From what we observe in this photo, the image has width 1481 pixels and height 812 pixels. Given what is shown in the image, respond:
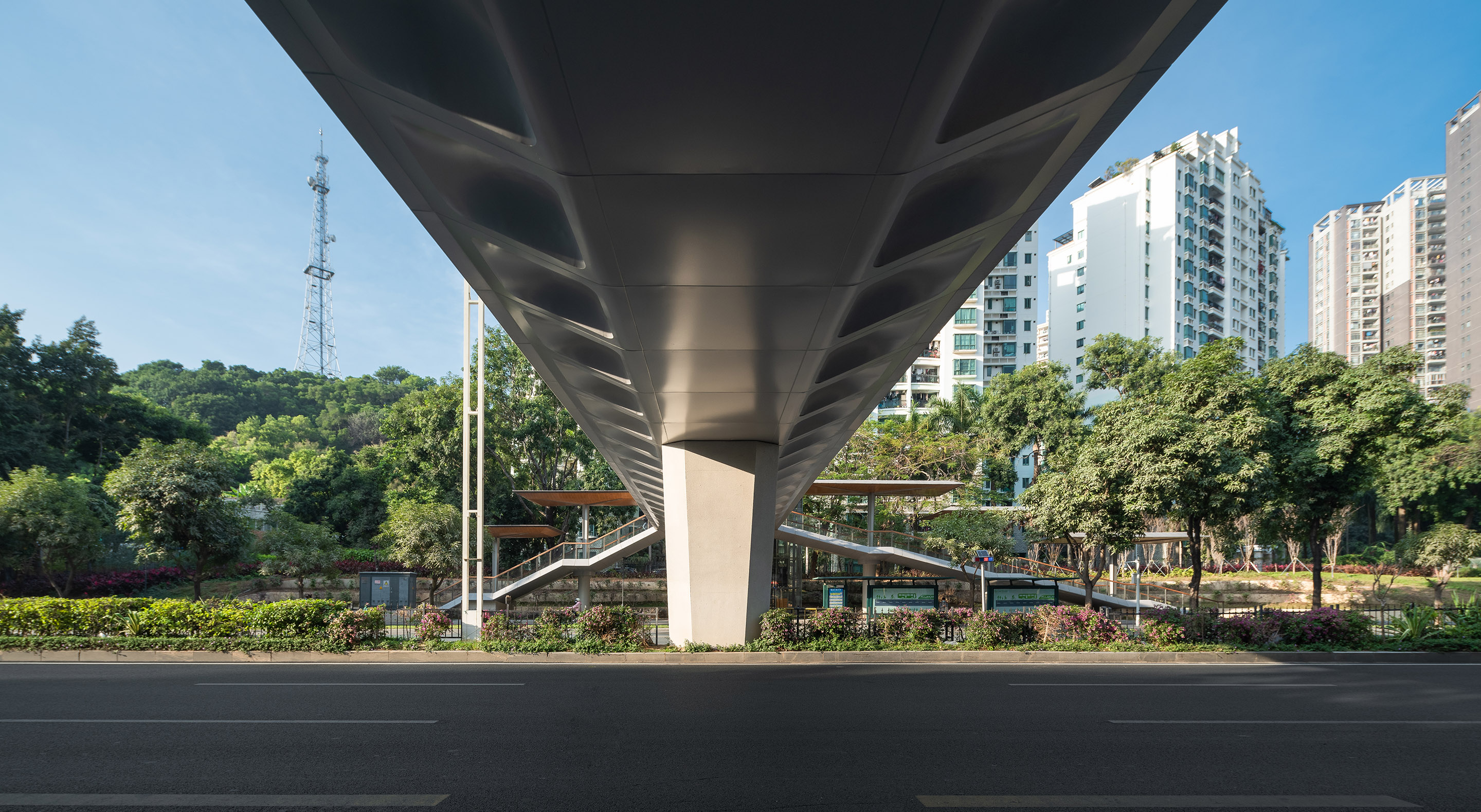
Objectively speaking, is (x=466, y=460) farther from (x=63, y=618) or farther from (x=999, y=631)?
(x=999, y=631)

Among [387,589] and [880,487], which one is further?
[880,487]

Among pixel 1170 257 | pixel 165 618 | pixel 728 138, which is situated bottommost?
pixel 165 618

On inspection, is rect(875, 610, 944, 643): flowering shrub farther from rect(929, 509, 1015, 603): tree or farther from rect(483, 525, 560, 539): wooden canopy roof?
rect(483, 525, 560, 539): wooden canopy roof

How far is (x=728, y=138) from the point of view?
4.49 m

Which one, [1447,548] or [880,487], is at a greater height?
[880,487]

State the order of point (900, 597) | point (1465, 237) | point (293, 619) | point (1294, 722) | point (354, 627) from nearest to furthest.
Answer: point (1294, 722) < point (354, 627) < point (293, 619) < point (900, 597) < point (1465, 237)

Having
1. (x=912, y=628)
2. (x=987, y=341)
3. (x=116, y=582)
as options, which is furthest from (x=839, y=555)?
(x=987, y=341)

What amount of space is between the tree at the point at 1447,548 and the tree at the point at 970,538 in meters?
15.3

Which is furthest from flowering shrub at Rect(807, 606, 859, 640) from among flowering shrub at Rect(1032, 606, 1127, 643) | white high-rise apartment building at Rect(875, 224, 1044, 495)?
white high-rise apartment building at Rect(875, 224, 1044, 495)

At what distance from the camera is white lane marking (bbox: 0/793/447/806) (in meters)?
5.91

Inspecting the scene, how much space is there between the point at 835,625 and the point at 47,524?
25766mm

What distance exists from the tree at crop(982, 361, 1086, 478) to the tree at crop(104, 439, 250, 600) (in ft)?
133

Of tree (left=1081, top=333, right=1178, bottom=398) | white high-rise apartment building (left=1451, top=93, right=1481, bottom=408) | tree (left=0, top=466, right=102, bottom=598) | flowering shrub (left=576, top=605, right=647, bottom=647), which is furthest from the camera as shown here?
white high-rise apartment building (left=1451, top=93, right=1481, bottom=408)

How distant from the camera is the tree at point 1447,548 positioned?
26.9 metres
